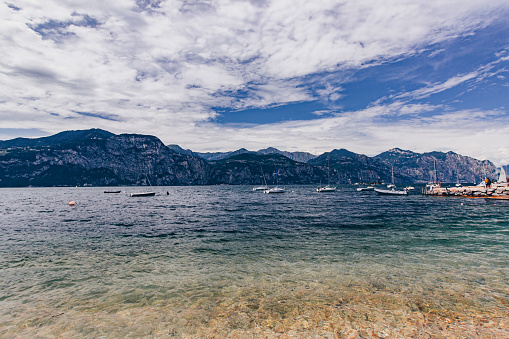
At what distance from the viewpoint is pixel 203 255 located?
20.5 meters

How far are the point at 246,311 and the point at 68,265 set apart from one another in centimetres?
1515

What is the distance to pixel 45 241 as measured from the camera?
26438 mm

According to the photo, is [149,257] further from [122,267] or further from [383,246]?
[383,246]

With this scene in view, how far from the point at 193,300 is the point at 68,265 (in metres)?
12.3

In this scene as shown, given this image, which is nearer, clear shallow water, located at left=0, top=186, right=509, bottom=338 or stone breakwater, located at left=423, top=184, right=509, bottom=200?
clear shallow water, located at left=0, top=186, right=509, bottom=338

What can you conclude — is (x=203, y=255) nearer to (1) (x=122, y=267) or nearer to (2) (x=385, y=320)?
(1) (x=122, y=267)

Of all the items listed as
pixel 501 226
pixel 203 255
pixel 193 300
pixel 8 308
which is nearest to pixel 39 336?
pixel 8 308

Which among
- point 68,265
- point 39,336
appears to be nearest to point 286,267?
point 39,336

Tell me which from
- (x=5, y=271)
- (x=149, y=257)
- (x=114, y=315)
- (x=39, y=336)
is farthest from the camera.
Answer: (x=149, y=257)

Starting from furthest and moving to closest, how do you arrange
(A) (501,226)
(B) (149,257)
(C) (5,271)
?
(A) (501,226) < (B) (149,257) < (C) (5,271)

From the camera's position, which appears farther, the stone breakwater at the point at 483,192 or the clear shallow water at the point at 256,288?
the stone breakwater at the point at 483,192

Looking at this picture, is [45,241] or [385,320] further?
[45,241]

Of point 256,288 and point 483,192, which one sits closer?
point 256,288

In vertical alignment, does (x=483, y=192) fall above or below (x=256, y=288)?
above
